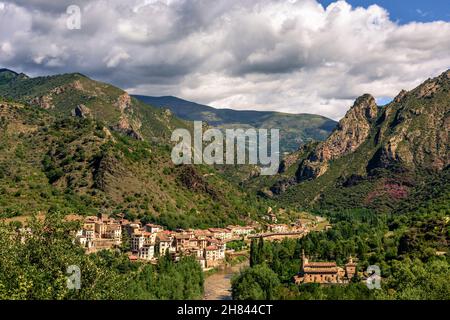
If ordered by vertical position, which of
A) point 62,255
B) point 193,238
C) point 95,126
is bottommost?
point 193,238

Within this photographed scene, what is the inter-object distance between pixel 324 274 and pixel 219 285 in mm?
17968

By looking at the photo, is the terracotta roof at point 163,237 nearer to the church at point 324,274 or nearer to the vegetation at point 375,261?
the vegetation at point 375,261

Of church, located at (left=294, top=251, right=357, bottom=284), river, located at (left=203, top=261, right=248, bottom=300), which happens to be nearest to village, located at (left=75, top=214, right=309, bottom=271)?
river, located at (left=203, top=261, right=248, bottom=300)

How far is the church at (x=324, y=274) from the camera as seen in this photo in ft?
269

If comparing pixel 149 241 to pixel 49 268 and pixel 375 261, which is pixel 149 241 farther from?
pixel 49 268

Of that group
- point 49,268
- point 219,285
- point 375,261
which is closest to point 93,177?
point 219,285

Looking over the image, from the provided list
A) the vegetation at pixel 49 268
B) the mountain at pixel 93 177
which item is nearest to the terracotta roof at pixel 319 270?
the vegetation at pixel 49 268

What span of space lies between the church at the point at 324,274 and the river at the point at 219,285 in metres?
11.1
